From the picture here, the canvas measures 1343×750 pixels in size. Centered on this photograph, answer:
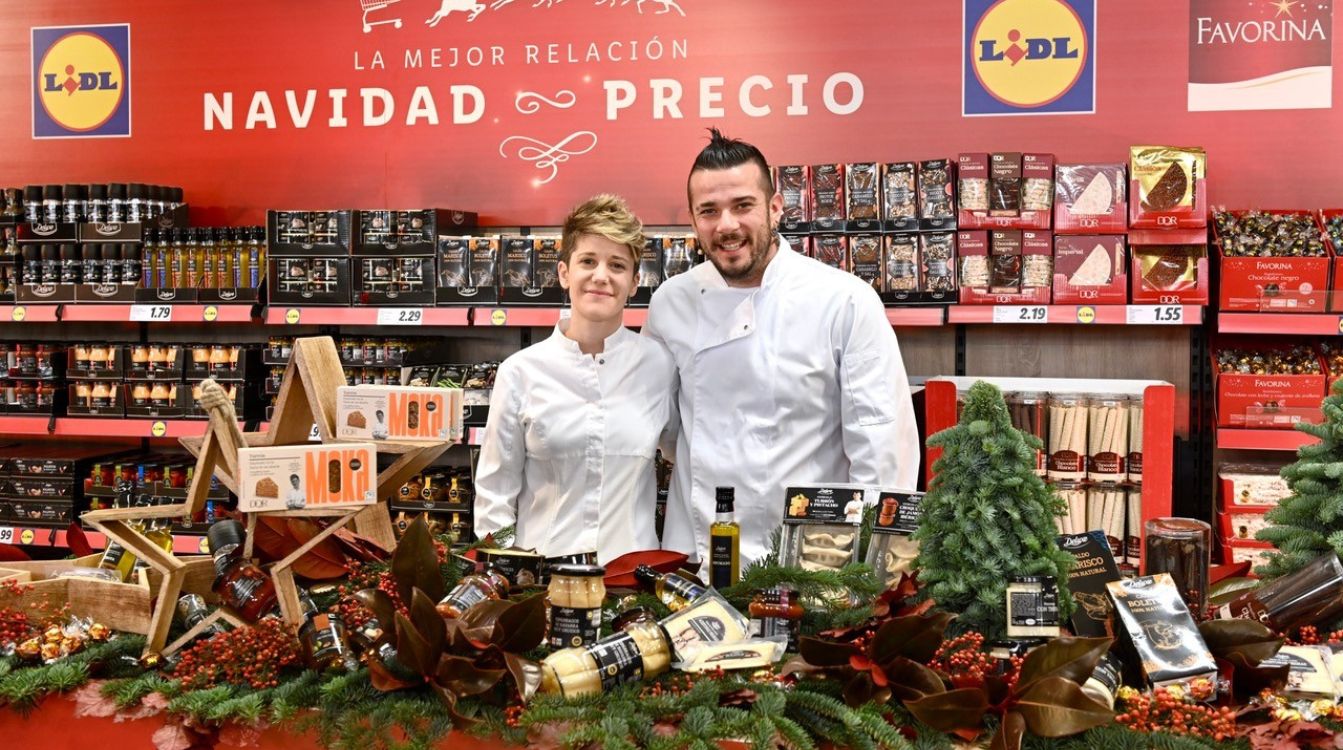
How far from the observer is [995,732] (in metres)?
1.48

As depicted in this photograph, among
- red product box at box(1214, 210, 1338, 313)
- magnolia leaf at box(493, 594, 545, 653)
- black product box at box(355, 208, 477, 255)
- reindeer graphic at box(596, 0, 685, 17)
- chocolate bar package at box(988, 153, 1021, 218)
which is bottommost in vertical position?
magnolia leaf at box(493, 594, 545, 653)

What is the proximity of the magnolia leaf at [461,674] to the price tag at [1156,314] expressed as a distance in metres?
3.02

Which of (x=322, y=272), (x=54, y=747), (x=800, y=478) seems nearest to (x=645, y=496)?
(x=800, y=478)

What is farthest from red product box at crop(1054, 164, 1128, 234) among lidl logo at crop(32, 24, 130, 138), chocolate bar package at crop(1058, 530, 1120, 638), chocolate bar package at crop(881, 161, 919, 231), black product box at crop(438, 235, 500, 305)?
lidl logo at crop(32, 24, 130, 138)

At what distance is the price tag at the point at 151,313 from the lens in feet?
15.7

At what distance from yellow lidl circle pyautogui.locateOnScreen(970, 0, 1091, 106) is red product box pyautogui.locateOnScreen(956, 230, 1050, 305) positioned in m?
0.82

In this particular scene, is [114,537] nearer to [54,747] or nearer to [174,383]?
[54,747]

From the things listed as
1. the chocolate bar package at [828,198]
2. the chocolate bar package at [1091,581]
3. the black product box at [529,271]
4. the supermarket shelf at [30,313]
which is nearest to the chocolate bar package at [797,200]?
the chocolate bar package at [828,198]

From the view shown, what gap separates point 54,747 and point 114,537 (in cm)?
32

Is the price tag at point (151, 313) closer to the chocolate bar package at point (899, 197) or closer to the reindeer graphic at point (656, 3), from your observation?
the reindeer graphic at point (656, 3)

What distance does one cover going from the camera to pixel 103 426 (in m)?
4.93

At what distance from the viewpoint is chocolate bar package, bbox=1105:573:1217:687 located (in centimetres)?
163

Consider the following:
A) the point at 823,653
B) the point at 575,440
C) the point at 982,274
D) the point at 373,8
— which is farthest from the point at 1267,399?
the point at 373,8

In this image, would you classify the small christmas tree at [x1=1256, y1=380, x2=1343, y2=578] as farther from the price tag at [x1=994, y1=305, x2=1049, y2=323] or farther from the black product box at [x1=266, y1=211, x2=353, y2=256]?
the black product box at [x1=266, y1=211, x2=353, y2=256]
